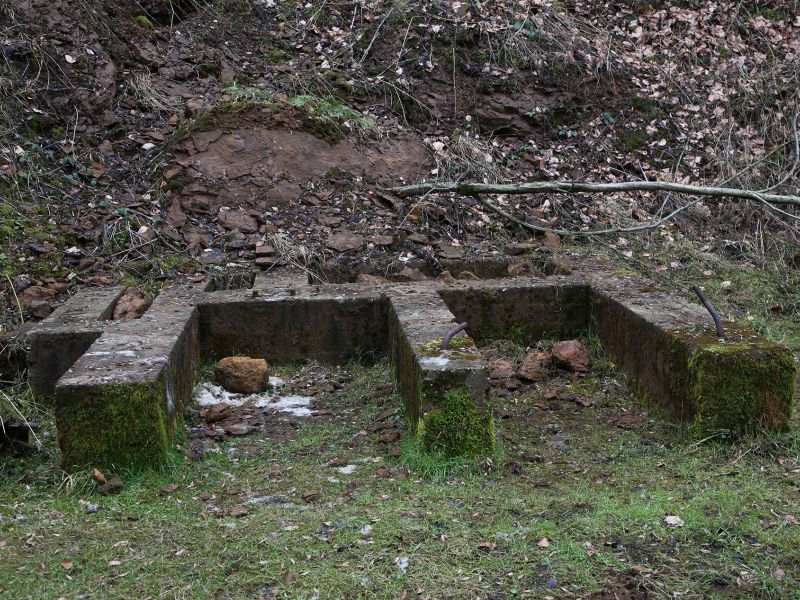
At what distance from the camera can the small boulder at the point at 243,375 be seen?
5.15m

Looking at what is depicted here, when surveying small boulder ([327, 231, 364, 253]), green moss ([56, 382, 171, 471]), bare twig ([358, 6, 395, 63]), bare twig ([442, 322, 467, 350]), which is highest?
bare twig ([358, 6, 395, 63])

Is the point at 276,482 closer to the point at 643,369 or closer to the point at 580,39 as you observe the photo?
the point at 643,369

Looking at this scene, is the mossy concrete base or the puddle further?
the puddle

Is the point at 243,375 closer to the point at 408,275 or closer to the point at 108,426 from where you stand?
the point at 108,426

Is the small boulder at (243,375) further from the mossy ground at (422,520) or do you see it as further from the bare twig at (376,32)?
the bare twig at (376,32)

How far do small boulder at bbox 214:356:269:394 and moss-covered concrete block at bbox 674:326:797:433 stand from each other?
2.77 m

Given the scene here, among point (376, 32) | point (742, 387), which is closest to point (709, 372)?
point (742, 387)

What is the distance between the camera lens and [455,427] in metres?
Answer: 3.88

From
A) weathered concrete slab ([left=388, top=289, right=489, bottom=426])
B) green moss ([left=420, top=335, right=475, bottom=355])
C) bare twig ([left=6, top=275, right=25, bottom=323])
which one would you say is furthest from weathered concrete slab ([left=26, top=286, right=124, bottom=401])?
green moss ([left=420, top=335, right=475, bottom=355])

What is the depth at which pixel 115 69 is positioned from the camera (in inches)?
329

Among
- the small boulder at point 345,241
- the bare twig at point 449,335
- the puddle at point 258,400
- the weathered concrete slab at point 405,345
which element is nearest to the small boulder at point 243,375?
the puddle at point 258,400

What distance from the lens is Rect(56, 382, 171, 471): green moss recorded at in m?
3.75

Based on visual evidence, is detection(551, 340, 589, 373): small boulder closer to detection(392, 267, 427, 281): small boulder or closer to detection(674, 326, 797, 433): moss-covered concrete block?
detection(674, 326, 797, 433): moss-covered concrete block

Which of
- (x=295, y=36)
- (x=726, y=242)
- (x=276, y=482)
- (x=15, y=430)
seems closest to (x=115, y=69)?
(x=295, y=36)
